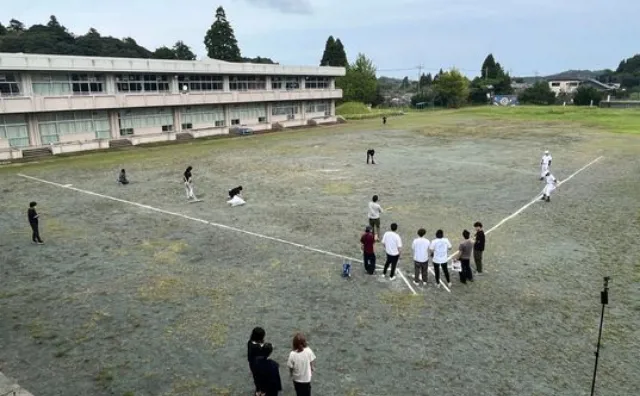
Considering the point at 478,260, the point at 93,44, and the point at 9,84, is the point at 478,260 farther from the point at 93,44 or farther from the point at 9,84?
the point at 93,44

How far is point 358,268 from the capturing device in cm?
1427

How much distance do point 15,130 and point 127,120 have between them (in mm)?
10934

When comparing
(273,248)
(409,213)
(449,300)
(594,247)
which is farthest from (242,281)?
(594,247)

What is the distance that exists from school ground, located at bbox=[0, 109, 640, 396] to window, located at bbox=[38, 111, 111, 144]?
16.1m

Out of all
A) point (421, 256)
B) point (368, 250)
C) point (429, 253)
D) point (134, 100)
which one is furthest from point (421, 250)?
point (134, 100)

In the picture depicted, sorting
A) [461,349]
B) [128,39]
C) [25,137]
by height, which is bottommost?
[461,349]

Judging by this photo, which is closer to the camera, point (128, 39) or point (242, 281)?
point (242, 281)

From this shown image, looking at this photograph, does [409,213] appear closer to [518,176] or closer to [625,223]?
[625,223]

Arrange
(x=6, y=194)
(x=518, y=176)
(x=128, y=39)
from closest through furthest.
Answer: (x=6, y=194) → (x=518, y=176) → (x=128, y=39)

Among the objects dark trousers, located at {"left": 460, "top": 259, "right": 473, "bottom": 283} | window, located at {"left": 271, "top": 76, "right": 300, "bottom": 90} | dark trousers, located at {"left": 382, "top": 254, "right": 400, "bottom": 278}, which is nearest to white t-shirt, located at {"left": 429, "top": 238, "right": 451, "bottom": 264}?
dark trousers, located at {"left": 460, "top": 259, "right": 473, "bottom": 283}

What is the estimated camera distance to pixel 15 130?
39.6 metres

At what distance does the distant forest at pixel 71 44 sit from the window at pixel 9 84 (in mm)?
65117

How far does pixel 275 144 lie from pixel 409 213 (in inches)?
1137

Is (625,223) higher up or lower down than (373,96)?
lower down
